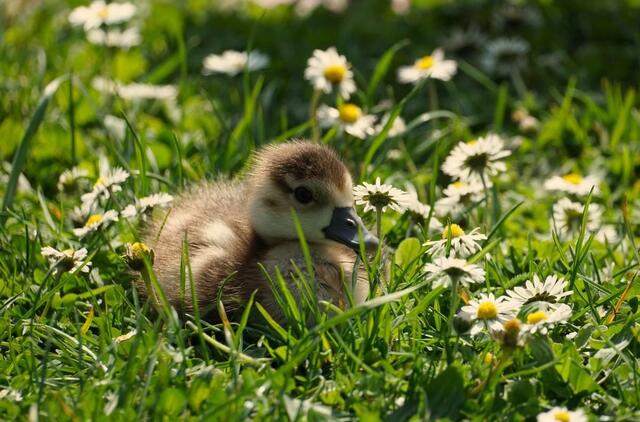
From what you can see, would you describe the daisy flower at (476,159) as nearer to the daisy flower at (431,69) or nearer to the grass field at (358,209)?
the grass field at (358,209)

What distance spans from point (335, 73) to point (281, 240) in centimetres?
136

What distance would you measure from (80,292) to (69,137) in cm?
149

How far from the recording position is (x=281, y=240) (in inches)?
140

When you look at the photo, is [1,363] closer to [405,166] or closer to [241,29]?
[405,166]

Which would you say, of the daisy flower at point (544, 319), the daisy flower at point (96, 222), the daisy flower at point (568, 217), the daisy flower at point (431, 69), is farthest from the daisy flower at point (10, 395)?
the daisy flower at point (431, 69)

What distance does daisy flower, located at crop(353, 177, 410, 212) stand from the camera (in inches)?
135

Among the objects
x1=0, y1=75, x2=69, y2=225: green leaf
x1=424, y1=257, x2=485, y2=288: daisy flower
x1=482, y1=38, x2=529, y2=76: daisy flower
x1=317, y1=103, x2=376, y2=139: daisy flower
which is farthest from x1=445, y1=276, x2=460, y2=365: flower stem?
x1=482, y1=38, x2=529, y2=76: daisy flower

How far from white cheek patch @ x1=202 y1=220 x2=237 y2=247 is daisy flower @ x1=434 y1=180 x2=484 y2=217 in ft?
2.98

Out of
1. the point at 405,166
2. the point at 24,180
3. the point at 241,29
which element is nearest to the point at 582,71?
the point at 405,166

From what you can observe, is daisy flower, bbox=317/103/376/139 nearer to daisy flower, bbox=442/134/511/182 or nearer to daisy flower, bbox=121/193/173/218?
daisy flower, bbox=442/134/511/182

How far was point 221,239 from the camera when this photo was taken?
358 centimetres

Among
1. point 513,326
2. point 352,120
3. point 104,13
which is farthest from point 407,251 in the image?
point 104,13

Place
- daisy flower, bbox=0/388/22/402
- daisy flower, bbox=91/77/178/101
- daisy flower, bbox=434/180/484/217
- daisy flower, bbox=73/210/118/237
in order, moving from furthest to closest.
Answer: daisy flower, bbox=91/77/178/101
daisy flower, bbox=434/180/484/217
daisy flower, bbox=73/210/118/237
daisy flower, bbox=0/388/22/402

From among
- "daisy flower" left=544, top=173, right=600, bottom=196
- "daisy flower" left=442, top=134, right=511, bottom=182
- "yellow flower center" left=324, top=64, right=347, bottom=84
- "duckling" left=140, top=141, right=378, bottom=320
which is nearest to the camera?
"duckling" left=140, top=141, right=378, bottom=320
